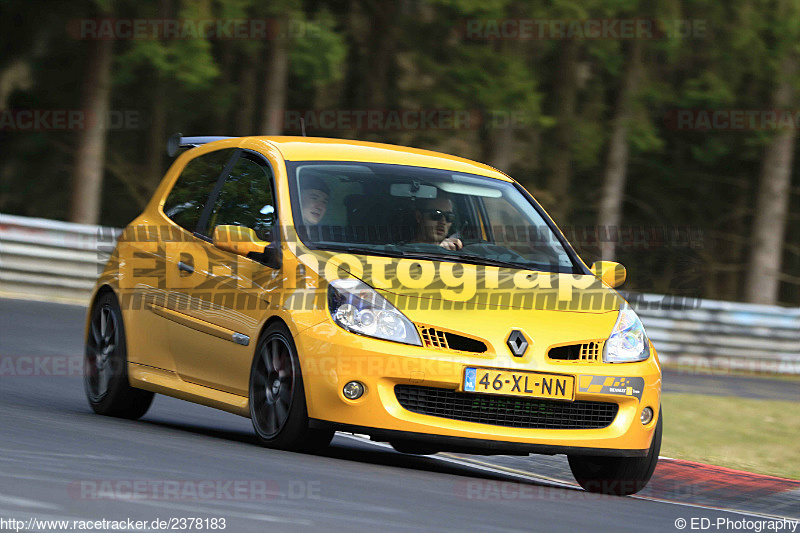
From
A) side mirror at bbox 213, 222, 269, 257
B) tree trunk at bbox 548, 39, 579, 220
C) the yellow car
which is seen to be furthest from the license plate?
tree trunk at bbox 548, 39, 579, 220

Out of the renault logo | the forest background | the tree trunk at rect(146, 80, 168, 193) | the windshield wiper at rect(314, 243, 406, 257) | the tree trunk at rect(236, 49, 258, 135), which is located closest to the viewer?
the renault logo

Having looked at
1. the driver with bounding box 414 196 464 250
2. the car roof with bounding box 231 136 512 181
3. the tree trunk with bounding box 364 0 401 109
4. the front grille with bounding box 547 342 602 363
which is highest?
the tree trunk with bounding box 364 0 401 109

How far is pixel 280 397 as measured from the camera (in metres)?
7.23

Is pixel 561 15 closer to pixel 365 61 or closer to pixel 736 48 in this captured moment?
pixel 736 48

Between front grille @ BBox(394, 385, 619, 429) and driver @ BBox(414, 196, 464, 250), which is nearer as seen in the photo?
front grille @ BBox(394, 385, 619, 429)

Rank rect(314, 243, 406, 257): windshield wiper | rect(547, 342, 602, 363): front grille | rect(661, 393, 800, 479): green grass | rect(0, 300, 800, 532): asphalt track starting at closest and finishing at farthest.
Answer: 1. rect(0, 300, 800, 532): asphalt track
2. rect(547, 342, 602, 363): front grille
3. rect(314, 243, 406, 257): windshield wiper
4. rect(661, 393, 800, 479): green grass

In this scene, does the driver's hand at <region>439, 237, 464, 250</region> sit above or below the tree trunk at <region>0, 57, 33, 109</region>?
below

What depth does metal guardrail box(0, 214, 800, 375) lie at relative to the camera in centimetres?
1733

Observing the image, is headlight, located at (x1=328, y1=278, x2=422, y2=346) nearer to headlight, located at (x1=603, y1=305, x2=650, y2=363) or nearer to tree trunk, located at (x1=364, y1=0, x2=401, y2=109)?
headlight, located at (x1=603, y1=305, x2=650, y2=363)

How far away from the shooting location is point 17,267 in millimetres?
17062

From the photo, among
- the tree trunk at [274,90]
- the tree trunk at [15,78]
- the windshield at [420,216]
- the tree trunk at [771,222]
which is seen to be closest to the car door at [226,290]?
the windshield at [420,216]

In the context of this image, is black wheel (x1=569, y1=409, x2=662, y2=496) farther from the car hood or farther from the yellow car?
the car hood

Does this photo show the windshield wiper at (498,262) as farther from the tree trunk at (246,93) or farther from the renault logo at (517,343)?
the tree trunk at (246,93)

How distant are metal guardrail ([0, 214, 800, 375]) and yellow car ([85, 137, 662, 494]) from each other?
8.26 metres
